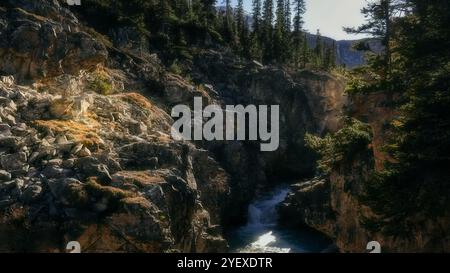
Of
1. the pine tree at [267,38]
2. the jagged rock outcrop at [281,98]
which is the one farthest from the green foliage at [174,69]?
the pine tree at [267,38]

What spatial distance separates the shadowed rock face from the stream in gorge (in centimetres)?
337

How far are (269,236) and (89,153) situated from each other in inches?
1041

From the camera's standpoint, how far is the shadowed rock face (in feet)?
60.0

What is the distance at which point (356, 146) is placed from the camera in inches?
1093

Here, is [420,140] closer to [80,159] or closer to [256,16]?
[80,159]

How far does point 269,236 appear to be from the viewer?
4422cm

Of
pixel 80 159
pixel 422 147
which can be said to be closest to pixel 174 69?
pixel 80 159

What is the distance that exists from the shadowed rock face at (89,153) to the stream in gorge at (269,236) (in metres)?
3.37

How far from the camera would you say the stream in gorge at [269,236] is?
40.7 metres

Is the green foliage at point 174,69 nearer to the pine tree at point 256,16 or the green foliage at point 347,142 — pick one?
the green foliage at point 347,142

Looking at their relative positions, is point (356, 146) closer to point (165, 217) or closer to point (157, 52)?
point (165, 217)
